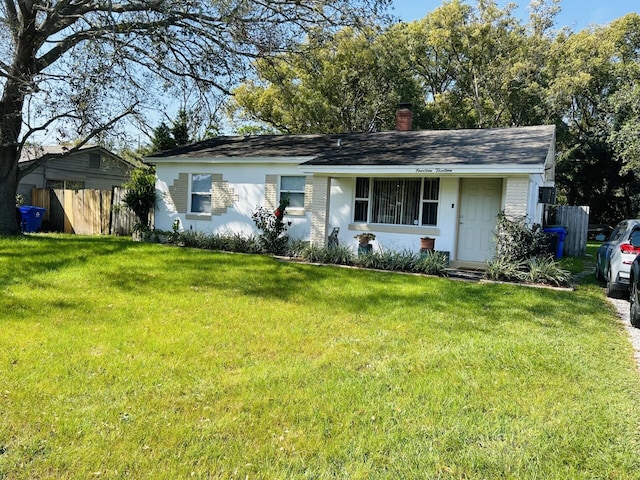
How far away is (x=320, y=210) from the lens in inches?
492

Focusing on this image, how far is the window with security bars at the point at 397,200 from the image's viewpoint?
11922 mm

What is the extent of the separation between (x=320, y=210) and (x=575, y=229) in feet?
36.1

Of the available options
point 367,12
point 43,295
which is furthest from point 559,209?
point 43,295

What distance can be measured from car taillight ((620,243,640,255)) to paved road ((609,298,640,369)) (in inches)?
38.1

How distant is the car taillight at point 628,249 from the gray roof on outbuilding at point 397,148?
2.47 meters

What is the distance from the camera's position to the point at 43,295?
6.63 meters

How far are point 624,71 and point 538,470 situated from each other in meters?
27.9

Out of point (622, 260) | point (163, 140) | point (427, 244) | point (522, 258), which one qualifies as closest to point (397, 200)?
point (427, 244)

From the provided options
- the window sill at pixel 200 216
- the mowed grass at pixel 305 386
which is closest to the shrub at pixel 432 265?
the mowed grass at pixel 305 386

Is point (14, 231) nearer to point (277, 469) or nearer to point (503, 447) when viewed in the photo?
point (277, 469)

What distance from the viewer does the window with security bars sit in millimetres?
11922

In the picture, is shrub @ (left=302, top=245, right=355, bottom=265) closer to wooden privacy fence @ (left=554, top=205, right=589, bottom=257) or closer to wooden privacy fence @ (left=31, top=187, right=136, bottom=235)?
wooden privacy fence @ (left=31, top=187, right=136, bottom=235)

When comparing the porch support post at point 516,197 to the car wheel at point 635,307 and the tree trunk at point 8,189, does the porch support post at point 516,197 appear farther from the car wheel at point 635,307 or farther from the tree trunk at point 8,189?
the tree trunk at point 8,189

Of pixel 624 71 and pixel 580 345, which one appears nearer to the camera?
pixel 580 345
